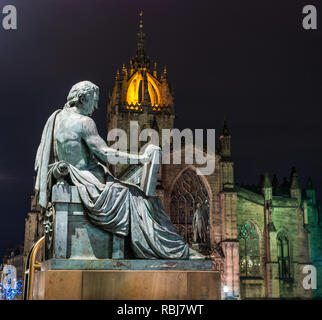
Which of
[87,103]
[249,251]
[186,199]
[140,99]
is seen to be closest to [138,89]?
[140,99]

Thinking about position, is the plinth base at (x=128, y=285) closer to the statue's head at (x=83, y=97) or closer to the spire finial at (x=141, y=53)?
the statue's head at (x=83, y=97)

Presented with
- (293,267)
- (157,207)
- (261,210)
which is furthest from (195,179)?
(157,207)

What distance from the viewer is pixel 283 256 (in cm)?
3656

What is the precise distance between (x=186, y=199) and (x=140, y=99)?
15.4 meters

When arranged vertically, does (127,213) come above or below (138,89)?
below

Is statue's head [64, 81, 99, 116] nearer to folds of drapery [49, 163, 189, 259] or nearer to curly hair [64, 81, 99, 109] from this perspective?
curly hair [64, 81, 99, 109]

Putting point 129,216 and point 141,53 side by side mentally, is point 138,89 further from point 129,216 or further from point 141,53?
point 129,216

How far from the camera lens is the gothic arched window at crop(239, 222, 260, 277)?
116 feet

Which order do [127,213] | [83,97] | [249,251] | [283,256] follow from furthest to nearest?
[283,256], [249,251], [83,97], [127,213]

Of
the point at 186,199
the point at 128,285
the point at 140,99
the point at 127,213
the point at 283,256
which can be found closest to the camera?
the point at 128,285

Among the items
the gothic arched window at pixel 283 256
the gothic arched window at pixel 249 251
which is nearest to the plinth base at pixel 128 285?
the gothic arched window at pixel 249 251

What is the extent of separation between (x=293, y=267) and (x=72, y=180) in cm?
3336

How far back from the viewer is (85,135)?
5.91 meters
